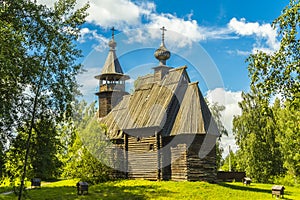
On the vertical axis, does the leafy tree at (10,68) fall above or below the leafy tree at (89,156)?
above

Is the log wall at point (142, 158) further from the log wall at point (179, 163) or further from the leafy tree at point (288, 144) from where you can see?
the leafy tree at point (288, 144)

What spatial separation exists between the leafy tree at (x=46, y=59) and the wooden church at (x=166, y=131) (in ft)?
37.9

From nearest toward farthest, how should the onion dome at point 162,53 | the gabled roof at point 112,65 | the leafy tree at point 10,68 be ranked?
the leafy tree at point 10,68
the onion dome at point 162,53
the gabled roof at point 112,65

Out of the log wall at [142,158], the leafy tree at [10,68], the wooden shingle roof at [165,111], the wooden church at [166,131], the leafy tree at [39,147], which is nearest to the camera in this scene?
the leafy tree at [10,68]

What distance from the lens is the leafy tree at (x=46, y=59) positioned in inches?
559

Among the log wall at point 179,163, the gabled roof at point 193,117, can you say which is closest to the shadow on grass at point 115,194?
the log wall at point 179,163

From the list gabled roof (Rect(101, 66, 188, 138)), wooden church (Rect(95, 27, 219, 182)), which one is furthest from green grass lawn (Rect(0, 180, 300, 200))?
gabled roof (Rect(101, 66, 188, 138))

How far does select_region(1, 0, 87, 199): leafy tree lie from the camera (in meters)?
14.2

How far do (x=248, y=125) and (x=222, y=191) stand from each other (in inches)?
813

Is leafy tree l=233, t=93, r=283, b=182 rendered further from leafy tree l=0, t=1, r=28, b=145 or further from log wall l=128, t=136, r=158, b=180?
leafy tree l=0, t=1, r=28, b=145

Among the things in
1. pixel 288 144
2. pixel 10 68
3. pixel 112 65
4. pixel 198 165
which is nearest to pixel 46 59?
pixel 10 68

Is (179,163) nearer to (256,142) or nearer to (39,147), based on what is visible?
(39,147)

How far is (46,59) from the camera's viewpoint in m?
15.1

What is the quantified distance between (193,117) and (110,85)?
13.1 metres
